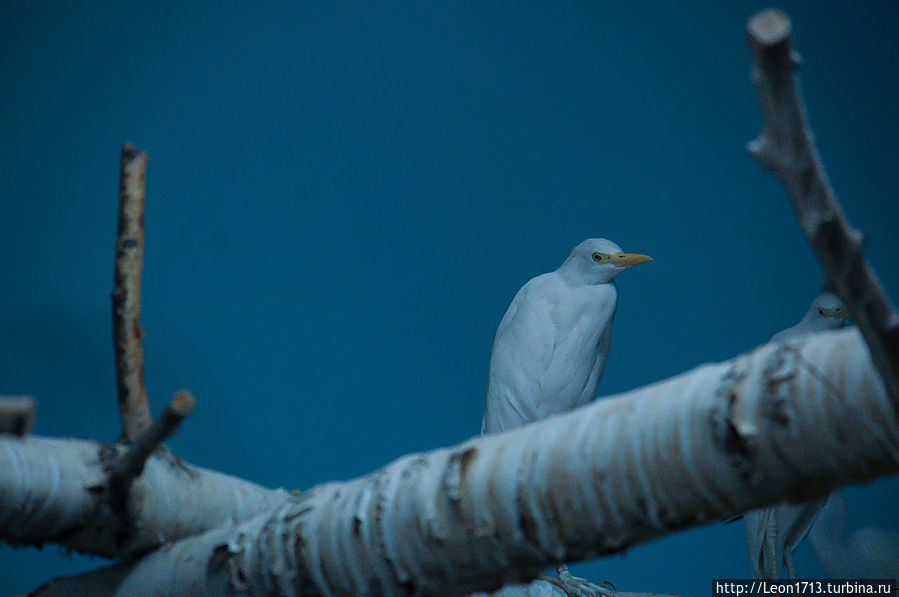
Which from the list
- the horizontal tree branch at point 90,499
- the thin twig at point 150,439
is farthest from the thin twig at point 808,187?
the horizontal tree branch at point 90,499

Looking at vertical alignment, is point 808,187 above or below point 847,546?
above

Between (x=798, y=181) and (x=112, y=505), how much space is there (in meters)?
0.62

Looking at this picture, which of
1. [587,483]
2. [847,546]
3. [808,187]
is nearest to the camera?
[808,187]

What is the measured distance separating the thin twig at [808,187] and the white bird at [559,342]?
1096mm

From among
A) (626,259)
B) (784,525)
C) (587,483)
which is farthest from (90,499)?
(784,525)

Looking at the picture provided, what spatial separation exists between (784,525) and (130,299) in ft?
4.04

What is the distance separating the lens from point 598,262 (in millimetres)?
1543

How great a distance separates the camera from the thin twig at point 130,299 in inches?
32.2

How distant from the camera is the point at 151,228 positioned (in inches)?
76.0

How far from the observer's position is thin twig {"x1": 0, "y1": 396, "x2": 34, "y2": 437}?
521 millimetres

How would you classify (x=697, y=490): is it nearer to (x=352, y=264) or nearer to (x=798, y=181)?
(x=798, y=181)

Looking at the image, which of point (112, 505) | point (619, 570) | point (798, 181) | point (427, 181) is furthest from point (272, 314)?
point (798, 181)

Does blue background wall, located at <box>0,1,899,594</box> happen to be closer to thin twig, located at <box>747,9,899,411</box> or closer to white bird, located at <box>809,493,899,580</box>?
white bird, located at <box>809,493,899,580</box>

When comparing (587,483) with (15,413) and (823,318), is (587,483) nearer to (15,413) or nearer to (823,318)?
(15,413)
